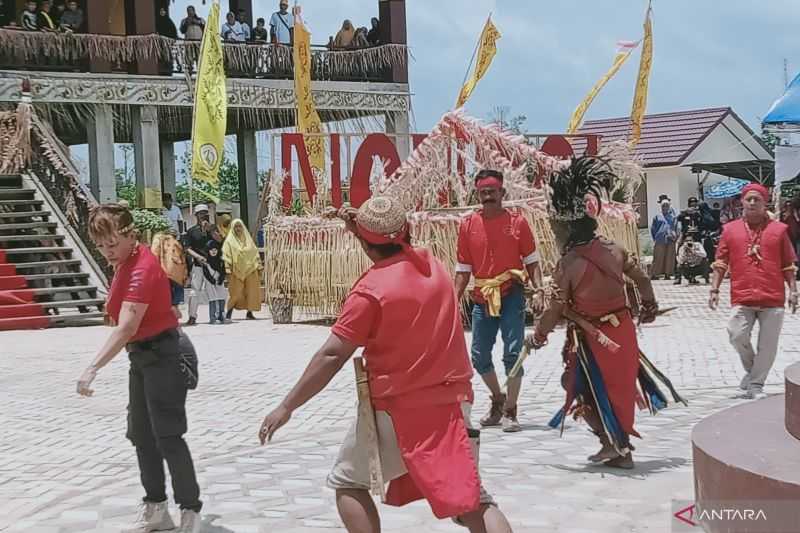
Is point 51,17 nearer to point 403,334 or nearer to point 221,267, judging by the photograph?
point 221,267

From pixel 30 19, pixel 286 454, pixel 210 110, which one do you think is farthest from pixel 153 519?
pixel 30 19

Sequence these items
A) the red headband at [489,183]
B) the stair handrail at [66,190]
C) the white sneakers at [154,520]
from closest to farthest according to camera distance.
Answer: the white sneakers at [154,520]
the red headband at [489,183]
the stair handrail at [66,190]

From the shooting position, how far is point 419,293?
4.16 metres

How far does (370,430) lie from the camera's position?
421 cm

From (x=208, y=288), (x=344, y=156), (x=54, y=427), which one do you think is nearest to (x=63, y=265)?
(x=208, y=288)

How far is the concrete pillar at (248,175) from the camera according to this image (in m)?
26.6

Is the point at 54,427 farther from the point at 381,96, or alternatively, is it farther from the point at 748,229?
the point at 381,96

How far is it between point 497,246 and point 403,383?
12.6 feet

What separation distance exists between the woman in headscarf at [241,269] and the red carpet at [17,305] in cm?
279

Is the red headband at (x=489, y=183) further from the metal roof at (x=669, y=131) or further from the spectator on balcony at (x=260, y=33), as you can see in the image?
the metal roof at (x=669, y=131)

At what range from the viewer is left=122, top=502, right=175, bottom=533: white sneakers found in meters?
5.61

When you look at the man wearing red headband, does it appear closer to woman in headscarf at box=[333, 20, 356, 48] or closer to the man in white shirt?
the man in white shirt

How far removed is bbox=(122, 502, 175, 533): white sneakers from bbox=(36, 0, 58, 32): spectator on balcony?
17810 mm

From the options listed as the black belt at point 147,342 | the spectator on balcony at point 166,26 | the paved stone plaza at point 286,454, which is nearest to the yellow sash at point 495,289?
the paved stone plaza at point 286,454
